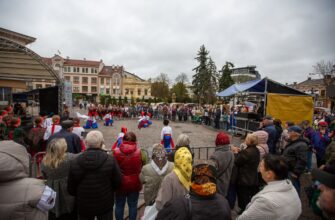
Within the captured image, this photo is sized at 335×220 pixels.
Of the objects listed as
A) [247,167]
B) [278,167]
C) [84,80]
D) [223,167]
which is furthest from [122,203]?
[84,80]

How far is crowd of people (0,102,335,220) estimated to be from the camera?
5.51 feet

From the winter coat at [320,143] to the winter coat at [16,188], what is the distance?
676cm

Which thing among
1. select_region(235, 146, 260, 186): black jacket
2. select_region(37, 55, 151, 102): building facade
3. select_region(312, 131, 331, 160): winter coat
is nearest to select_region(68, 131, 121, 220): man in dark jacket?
select_region(235, 146, 260, 186): black jacket

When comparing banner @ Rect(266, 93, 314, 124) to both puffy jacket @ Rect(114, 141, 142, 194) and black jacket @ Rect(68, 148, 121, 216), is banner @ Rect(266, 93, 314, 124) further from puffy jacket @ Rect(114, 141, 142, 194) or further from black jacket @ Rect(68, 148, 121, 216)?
black jacket @ Rect(68, 148, 121, 216)

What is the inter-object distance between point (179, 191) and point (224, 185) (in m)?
1.41

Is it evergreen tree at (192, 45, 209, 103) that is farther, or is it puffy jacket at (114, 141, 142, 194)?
evergreen tree at (192, 45, 209, 103)

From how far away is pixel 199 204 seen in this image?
5.70 feet

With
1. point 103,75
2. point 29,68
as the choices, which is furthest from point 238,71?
point 29,68

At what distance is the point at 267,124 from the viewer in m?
6.21

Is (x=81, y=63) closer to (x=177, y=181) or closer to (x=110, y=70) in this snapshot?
(x=110, y=70)

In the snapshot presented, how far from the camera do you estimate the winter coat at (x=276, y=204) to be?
1876 mm

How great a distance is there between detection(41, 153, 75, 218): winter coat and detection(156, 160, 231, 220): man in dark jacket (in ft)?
6.07

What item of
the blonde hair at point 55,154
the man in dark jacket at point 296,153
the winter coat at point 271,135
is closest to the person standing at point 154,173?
the blonde hair at point 55,154

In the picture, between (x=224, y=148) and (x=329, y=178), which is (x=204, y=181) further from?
(x=224, y=148)
